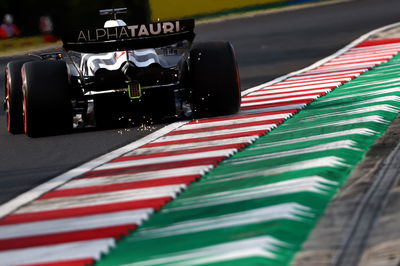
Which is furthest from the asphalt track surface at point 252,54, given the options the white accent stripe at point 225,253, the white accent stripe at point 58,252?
the white accent stripe at point 225,253

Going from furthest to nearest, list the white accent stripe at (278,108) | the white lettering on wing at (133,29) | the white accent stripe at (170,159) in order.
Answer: the white accent stripe at (278,108)
the white lettering on wing at (133,29)
the white accent stripe at (170,159)

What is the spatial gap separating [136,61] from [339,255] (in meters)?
7.14

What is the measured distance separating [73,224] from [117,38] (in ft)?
17.9

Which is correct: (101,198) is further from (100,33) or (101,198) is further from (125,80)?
(100,33)

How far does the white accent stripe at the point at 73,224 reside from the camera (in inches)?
287

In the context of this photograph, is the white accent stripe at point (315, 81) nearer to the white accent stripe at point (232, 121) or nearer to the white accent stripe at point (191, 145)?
the white accent stripe at point (232, 121)

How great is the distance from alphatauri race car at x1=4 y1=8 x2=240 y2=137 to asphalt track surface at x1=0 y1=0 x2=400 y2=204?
22 cm

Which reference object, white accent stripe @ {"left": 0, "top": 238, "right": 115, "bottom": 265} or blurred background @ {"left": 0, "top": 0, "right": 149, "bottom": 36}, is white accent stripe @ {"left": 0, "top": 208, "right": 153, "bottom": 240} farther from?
blurred background @ {"left": 0, "top": 0, "right": 149, "bottom": 36}

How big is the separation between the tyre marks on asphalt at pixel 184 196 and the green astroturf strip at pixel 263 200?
1 cm

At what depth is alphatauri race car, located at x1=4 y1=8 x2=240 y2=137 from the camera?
12.5 meters

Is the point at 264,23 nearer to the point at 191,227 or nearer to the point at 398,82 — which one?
the point at 398,82

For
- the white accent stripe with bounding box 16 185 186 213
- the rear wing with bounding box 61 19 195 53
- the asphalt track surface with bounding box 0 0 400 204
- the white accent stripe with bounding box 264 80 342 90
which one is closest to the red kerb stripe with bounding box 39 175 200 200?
the white accent stripe with bounding box 16 185 186 213

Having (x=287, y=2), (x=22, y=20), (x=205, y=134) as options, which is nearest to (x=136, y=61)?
(x=205, y=134)

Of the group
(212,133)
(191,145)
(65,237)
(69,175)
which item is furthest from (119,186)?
(212,133)
